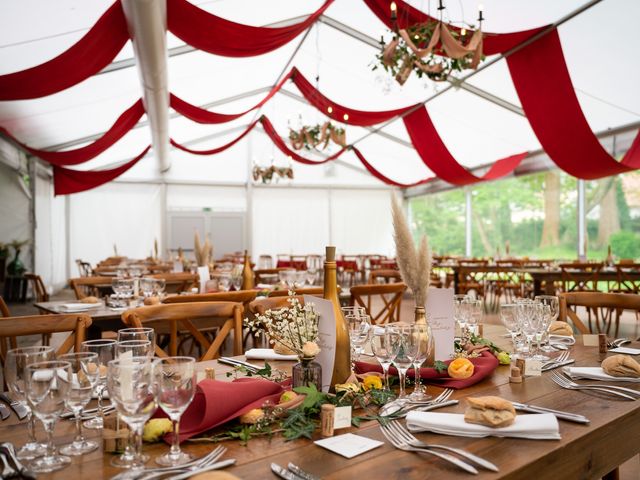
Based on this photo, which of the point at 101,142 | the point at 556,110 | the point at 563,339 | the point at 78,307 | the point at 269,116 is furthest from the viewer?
the point at 269,116

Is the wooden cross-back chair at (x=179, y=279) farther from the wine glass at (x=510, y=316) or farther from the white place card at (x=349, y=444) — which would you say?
the white place card at (x=349, y=444)

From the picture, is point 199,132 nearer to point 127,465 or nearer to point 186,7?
point 186,7

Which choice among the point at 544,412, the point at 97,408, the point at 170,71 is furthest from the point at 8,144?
the point at 544,412

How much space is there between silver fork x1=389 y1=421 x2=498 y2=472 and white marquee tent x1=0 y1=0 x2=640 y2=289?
4.18 meters

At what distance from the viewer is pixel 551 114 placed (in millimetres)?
5676

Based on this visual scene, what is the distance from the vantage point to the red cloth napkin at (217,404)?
103 centimetres

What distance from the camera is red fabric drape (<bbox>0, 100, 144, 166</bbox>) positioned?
23.0 ft

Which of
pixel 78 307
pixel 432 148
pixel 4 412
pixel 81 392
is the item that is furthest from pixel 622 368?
pixel 432 148

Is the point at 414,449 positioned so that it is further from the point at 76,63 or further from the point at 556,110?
the point at 556,110

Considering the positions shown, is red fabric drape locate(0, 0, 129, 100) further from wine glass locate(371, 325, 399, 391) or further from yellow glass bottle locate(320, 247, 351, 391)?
wine glass locate(371, 325, 399, 391)

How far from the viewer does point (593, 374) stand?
57.4 inches

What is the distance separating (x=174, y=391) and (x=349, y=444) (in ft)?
1.14

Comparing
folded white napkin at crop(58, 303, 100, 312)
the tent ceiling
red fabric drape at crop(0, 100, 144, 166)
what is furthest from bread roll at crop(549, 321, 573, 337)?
red fabric drape at crop(0, 100, 144, 166)

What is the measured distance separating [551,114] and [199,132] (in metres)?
10.3
